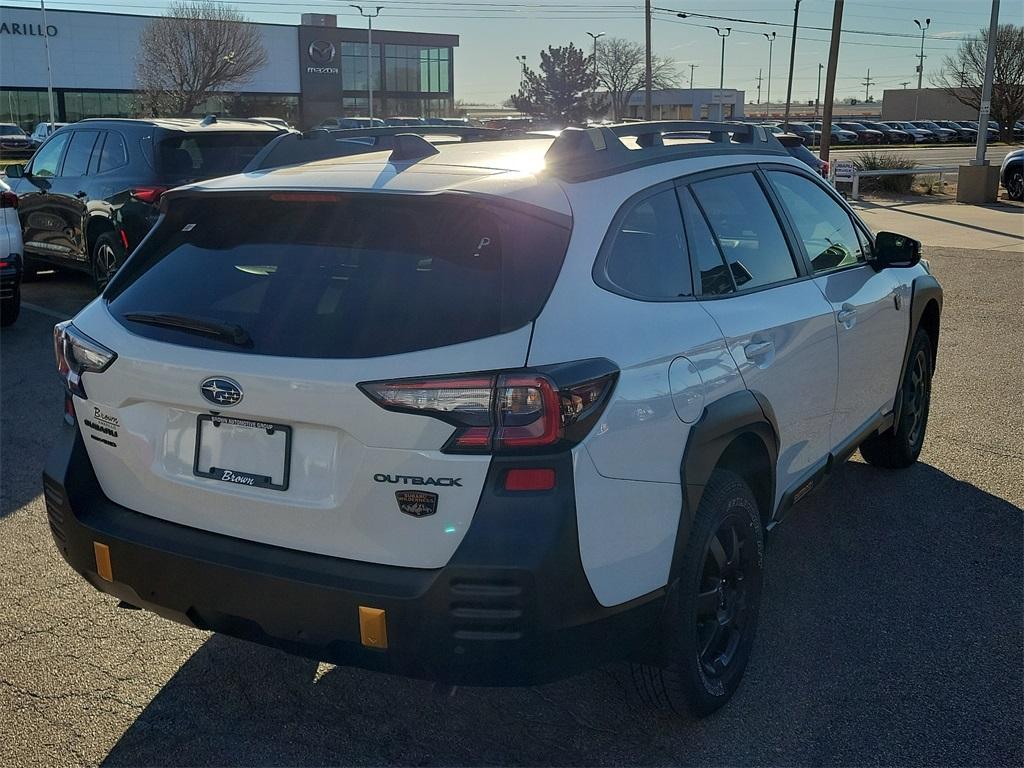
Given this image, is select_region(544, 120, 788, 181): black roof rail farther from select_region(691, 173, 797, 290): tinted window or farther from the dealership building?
the dealership building

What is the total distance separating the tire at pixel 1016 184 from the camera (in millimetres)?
23438

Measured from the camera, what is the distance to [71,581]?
4.35m

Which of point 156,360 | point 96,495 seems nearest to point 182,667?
point 96,495

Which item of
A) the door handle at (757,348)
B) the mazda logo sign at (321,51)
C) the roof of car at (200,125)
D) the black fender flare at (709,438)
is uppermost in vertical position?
the mazda logo sign at (321,51)

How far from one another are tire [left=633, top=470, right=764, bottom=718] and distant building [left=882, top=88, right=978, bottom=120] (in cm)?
10596

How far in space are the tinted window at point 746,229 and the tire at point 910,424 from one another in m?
1.72

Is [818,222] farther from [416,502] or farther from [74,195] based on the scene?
[74,195]

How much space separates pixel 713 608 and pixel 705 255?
1.15 metres

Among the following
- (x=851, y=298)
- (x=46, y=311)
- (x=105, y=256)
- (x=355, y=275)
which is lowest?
(x=46, y=311)

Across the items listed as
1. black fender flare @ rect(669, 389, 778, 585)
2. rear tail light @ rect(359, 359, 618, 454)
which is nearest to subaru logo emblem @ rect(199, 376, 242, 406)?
rear tail light @ rect(359, 359, 618, 454)

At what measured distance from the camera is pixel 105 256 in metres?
10.2

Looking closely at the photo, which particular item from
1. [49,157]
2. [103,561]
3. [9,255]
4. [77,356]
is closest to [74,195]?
[49,157]

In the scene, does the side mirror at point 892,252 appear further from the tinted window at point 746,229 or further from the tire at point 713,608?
the tire at point 713,608

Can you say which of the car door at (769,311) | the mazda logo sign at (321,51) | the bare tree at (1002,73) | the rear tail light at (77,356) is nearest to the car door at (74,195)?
the rear tail light at (77,356)
